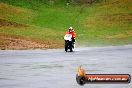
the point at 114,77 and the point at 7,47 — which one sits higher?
the point at 114,77

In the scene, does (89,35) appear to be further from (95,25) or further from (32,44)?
(32,44)

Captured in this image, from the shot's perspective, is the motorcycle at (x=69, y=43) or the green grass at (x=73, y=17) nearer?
the motorcycle at (x=69, y=43)

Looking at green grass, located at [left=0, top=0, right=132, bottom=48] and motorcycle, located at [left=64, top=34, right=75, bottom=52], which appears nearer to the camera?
motorcycle, located at [left=64, top=34, right=75, bottom=52]

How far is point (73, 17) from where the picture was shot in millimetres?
74938

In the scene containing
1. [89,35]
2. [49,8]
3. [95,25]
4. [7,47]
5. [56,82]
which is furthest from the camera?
[49,8]

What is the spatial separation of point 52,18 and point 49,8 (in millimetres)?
9563

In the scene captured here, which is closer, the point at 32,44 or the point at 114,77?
the point at 114,77

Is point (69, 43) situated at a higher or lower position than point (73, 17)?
higher

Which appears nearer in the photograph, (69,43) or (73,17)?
(69,43)

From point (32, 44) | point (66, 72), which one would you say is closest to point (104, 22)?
point (32, 44)

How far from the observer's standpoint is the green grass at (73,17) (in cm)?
5969

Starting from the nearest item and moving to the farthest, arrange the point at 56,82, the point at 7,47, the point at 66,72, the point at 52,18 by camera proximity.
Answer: the point at 56,82 → the point at 66,72 → the point at 7,47 → the point at 52,18

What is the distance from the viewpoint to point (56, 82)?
15.1 meters

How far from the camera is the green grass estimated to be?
59688 mm
